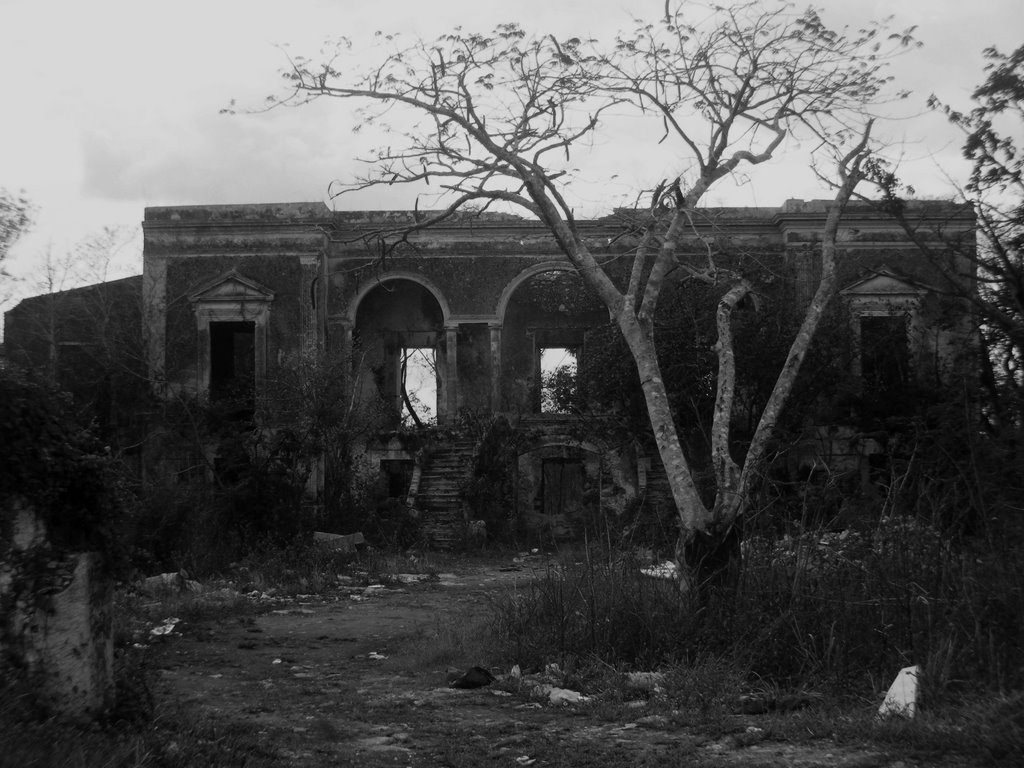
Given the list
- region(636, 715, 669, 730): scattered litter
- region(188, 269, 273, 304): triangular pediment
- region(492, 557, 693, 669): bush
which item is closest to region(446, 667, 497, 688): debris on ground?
region(492, 557, 693, 669): bush

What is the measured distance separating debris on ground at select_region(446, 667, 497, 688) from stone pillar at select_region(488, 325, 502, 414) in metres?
13.7

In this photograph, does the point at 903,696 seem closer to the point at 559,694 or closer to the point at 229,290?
the point at 559,694

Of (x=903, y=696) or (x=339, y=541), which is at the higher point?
(x=903, y=696)

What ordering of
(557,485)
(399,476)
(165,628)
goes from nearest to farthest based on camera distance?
(165,628) < (399,476) < (557,485)

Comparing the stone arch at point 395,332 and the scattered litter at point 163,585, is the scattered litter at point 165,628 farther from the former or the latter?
the stone arch at point 395,332

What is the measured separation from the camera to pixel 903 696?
5742mm

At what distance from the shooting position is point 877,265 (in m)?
20.5

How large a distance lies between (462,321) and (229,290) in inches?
181

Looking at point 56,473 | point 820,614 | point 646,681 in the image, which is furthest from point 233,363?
point 56,473

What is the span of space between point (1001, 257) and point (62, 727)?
6475 millimetres

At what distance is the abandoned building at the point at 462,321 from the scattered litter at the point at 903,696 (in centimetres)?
1346

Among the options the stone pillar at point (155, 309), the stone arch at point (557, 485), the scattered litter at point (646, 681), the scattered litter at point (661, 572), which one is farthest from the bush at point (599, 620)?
the stone pillar at point (155, 309)

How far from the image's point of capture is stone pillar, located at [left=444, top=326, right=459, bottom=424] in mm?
Result: 21516

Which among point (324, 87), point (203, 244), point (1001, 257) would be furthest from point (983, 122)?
point (203, 244)
